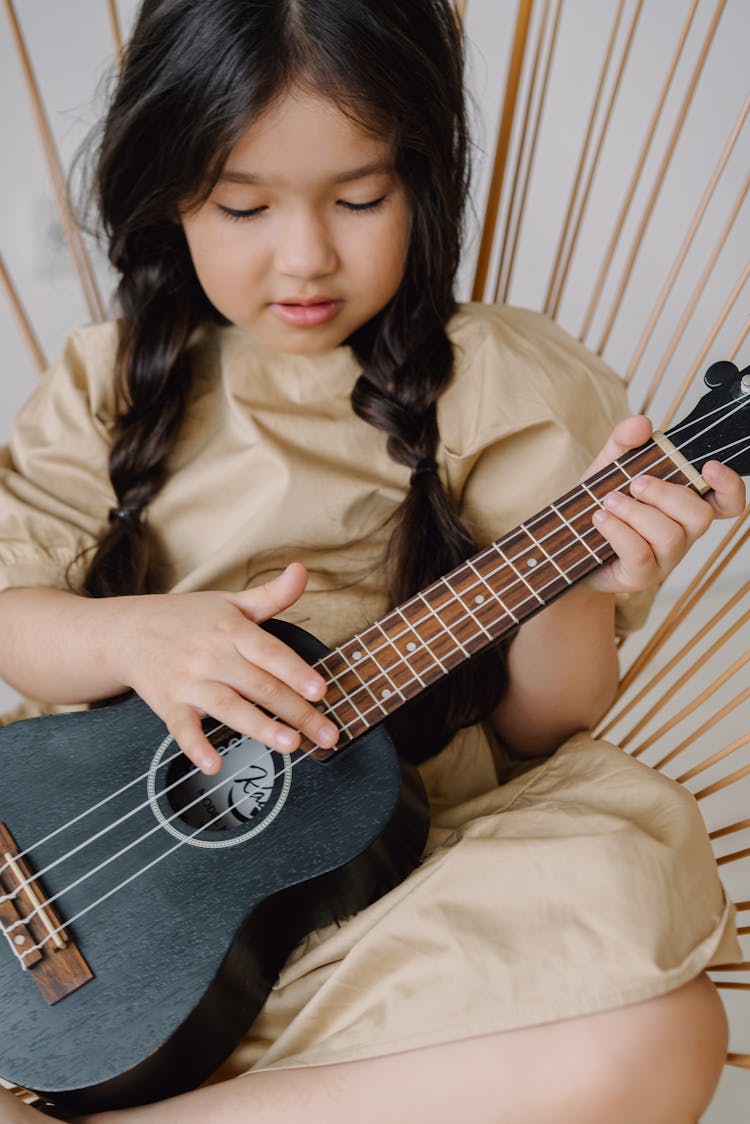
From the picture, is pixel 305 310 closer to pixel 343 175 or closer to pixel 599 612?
pixel 343 175

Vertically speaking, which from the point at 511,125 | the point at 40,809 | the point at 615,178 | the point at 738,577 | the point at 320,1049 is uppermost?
the point at 511,125

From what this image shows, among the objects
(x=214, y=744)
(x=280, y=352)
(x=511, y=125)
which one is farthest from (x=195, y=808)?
(x=511, y=125)

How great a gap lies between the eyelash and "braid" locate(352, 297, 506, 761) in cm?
12

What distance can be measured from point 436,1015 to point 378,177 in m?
0.49

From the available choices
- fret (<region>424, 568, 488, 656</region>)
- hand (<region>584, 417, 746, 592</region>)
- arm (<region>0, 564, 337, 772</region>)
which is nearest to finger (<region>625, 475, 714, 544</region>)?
hand (<region>584, 417, 746, 592</region>)

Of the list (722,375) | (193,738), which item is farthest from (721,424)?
(193,738)

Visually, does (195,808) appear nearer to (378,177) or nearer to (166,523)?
(166,523)

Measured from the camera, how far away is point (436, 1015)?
1.97ft

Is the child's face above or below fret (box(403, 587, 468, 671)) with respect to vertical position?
above

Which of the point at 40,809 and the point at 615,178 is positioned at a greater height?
the point at 615,178

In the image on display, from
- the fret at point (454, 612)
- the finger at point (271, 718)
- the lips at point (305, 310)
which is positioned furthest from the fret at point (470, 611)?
the lips at point (305, 310)

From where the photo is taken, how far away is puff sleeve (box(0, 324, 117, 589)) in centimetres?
80

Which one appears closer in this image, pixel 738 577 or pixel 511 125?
pixel 511 125

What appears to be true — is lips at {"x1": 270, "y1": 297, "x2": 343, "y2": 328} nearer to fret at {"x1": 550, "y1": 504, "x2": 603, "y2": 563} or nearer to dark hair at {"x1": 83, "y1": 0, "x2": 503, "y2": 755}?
dark hair at {"x1": 83, "y1": 0, "x2": 503, "y2": 755}
